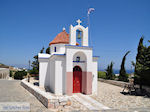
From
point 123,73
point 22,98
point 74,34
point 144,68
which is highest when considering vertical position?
point 74,34

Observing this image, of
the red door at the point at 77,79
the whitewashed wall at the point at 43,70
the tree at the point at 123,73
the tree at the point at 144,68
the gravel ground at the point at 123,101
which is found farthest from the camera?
the tree at the point at 123,73

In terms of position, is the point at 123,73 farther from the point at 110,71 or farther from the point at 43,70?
the point at 43,70

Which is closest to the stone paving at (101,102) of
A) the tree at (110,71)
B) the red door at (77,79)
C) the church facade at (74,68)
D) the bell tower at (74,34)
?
the church facade at (74,68)

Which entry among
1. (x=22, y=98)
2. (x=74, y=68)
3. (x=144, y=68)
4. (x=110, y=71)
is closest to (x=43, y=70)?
(x=74, y=68)

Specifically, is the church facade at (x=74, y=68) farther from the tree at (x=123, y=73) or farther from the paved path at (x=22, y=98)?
the tree at (x=123, y=73)

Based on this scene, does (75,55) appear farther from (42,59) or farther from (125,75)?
(125,75)

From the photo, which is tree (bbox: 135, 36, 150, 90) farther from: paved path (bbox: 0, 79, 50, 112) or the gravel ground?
paved path (bbox: 0, 79, 50, 112)

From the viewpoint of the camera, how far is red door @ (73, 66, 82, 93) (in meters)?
15.5

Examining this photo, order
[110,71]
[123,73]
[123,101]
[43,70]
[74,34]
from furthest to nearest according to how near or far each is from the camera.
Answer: [110,71] < [123,73] < [43,70] < [74,34] < [123,101]

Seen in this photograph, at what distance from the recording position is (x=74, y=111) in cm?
885

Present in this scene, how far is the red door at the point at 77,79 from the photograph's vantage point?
1554 centimetres

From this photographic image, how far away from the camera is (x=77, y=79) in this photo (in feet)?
51.5

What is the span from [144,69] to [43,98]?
12.4 meters

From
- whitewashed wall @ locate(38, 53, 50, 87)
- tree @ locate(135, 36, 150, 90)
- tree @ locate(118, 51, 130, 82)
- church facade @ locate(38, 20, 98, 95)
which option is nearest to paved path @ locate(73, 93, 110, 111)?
church facade @ locate(38, 20, 98, 95)
